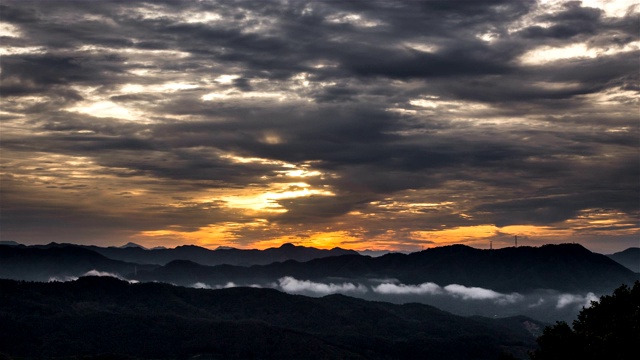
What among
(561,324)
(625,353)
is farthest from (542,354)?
(625,353)

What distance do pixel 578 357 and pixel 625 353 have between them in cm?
817

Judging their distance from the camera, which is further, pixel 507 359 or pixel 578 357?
pixel 507 359

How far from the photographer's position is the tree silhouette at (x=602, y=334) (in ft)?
405

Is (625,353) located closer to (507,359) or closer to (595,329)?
(595,329)

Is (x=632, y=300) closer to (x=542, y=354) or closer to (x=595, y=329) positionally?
(x=595, y=329)

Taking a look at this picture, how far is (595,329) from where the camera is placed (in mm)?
134750

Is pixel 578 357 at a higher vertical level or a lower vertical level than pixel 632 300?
lower

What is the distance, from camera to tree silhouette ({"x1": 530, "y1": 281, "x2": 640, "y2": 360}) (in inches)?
4855

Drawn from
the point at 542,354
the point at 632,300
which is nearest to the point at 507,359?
the point at 542,354

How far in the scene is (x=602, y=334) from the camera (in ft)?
425

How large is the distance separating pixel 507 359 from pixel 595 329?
1728 cm

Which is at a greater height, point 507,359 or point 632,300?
point 632,300

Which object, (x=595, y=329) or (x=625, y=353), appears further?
(x=595, y=329)

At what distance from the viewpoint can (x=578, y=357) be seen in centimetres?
12744
